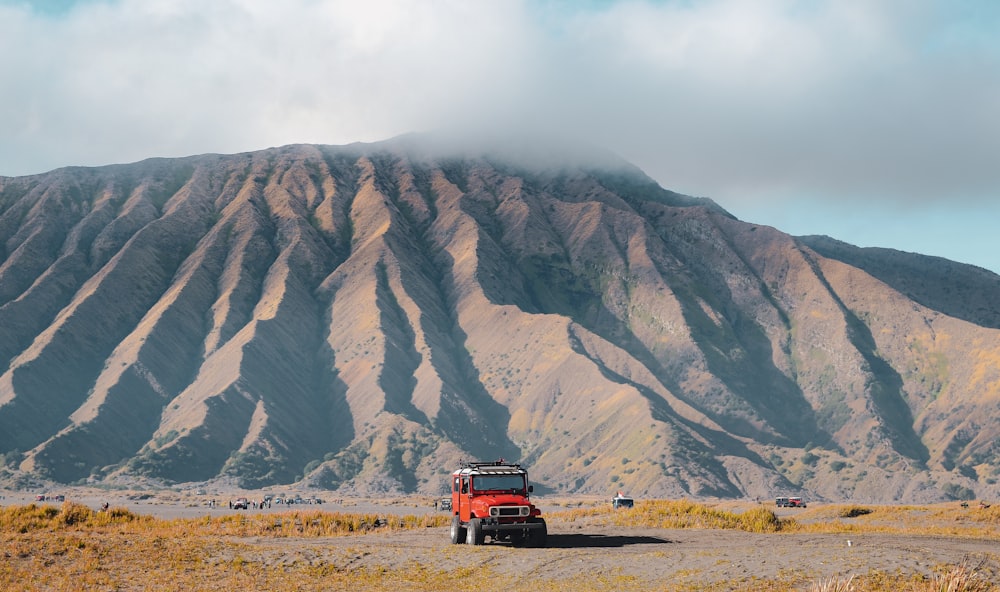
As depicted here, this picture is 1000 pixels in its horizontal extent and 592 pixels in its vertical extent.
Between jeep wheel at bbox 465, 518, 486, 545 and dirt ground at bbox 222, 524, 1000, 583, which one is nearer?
dirt ground at bbox 222, 524, 1000, 583

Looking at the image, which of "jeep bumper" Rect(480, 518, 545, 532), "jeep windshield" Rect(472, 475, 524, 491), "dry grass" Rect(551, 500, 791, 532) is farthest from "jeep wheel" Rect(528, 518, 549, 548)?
"dry grass" Rect(551, 500, 791, 532)

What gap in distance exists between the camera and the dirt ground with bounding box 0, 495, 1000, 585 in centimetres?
3184

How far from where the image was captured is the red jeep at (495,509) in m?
38.8

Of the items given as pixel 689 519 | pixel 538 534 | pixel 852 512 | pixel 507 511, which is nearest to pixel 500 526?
pixel 507 511

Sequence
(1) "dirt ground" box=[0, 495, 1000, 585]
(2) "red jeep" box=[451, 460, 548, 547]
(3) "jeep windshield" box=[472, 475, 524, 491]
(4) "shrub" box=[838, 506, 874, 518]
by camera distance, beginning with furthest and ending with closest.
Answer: (4) "shrub" box=[838, 506, 874, 518]
(3) "jeep windshield" box=[472, 475, 524, 491]
(2) "red jeep" box=[451, 460, 548, 547]
(1) "dirt ground" box=[0, 495, 1000, 585]

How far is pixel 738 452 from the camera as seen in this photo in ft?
580

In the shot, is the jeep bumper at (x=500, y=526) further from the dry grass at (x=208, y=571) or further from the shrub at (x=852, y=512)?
the shrub at (x=852, y=512)

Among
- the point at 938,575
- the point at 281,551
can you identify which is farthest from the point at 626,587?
the point at 281,551

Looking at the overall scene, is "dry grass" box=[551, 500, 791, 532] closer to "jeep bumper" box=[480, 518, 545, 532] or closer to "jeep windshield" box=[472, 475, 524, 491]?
"jeep windshield" box=[472, 475, 524, 491]

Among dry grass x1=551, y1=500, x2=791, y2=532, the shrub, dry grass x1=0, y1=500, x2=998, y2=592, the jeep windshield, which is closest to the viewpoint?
dry grass x1=0, y1=500, x2=998, y2=592

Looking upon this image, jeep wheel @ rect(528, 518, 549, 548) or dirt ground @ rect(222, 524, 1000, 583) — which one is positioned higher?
jeep wheel @ rect(528, 518, 549, 548)

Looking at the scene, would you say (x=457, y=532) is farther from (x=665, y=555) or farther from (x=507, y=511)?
(x=665, y=555)

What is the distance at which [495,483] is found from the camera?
40031mm

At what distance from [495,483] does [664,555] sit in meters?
7.68
